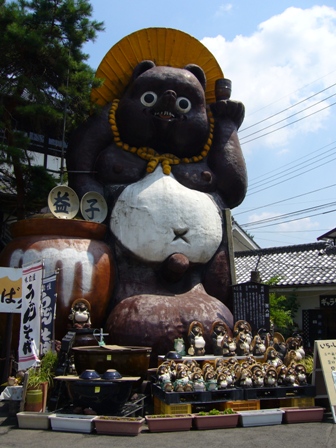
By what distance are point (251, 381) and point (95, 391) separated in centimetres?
228

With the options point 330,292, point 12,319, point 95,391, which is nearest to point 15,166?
point 12,319

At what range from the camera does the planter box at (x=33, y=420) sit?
21.6ft

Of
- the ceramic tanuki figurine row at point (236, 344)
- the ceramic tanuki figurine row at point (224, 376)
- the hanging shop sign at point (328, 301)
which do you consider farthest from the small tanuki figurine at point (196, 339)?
the hanging shop sign at point (328, 301)

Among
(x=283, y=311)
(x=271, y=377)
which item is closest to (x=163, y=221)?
(x=271, y=377)

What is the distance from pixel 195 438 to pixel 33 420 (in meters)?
2.11

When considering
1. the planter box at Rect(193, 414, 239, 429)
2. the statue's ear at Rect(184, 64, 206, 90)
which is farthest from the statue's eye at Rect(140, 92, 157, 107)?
the planter box at Rect(193, 414, 239, 429)

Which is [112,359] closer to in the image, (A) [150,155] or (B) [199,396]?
(B) [199,396]

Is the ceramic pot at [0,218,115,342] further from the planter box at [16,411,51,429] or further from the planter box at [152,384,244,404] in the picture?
the planter box at [152,384,244,404]

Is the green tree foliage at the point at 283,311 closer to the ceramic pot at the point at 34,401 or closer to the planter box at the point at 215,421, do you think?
the planter box at the point at 215,421

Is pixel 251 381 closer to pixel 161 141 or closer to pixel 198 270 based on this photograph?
pixel 198 270

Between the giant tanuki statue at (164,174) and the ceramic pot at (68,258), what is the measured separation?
0.42 m

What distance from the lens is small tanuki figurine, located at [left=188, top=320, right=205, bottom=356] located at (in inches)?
347

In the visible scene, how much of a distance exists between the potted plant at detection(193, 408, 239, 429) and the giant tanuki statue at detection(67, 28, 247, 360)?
2440 millimetres

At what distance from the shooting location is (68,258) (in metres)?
9.34
